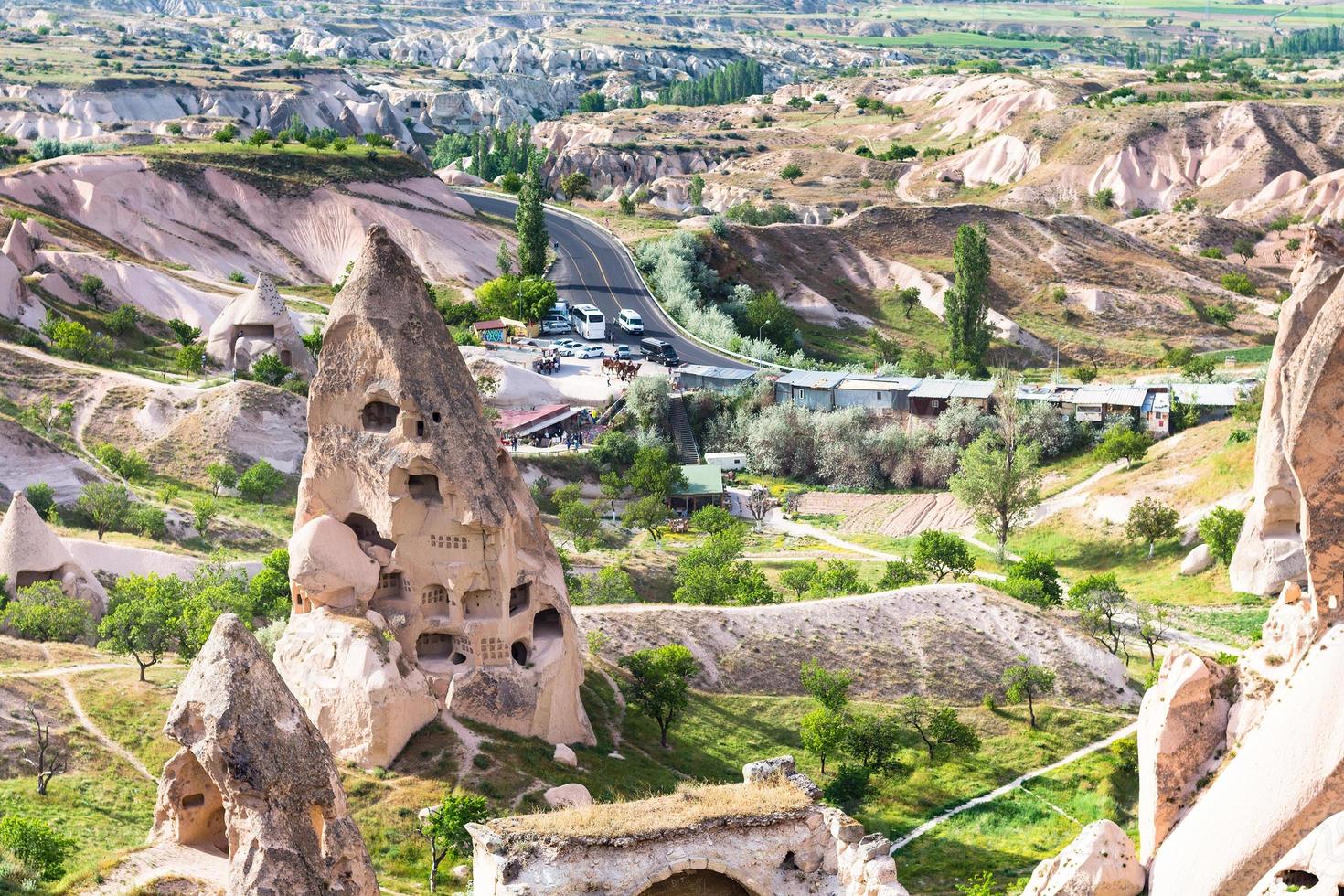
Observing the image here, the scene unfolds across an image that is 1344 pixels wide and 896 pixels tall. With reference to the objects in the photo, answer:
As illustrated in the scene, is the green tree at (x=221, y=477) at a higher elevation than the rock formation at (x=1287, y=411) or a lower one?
lower

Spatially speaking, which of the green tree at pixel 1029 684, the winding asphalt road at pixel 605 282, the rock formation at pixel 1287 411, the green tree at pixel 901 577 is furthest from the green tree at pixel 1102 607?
the winding asphalt road at pixel 605 282

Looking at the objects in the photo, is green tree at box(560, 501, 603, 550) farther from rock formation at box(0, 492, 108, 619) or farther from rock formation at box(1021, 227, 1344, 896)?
rock formation at box(1021, 227, 1344, 896)

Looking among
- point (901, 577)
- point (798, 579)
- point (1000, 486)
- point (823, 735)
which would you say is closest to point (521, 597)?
point (823, 735)

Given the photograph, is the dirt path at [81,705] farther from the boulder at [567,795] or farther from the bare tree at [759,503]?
the bare tree at [759,503]

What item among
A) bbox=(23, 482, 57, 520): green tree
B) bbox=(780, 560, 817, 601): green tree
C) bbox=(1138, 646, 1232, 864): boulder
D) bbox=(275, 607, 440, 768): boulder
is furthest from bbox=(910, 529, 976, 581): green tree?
bbox=(1138, 646, 1232, 864): boulder

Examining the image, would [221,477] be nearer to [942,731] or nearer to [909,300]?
[942,731]

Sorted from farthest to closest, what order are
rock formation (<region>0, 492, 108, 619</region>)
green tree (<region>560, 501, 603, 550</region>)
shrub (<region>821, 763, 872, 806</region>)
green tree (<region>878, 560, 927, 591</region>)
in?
green tree (<region>560, 501, 603, 550</region>) → green tree (<region>878, 560, 927, 591</region>) → rock formation (<region>0, 492, 108, 619</region>) → shrub (<region>821, 763, 872, 806</region>)

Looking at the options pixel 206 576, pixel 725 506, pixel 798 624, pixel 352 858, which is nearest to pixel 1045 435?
pixel 725 506
